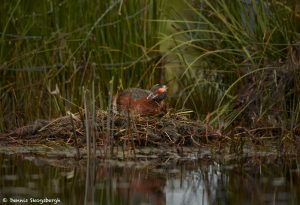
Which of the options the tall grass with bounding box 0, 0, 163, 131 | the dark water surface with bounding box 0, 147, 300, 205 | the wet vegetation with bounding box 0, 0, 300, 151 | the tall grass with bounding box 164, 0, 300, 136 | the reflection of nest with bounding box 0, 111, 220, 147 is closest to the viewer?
the dark water surface with bounding box 0, 147, 300, 205

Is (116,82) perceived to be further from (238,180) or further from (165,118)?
(238,180)

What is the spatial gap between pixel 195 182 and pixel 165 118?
6.17ft

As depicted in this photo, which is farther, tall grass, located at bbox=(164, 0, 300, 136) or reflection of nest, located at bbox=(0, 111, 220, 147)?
tall grass, located at bbox=(164, 0, 300, 136)

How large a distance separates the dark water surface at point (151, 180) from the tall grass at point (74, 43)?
2.36m

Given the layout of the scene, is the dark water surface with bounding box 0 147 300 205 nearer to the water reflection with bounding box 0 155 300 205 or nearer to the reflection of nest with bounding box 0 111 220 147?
the water reflection with bounding box 0 155 300 205

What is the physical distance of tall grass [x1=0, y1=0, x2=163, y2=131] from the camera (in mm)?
9477

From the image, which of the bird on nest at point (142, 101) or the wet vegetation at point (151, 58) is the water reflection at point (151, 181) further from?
the bird on nest at point (142, 101)

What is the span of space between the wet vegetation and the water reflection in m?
1.20

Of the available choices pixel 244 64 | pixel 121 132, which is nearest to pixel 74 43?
pixel 244 64

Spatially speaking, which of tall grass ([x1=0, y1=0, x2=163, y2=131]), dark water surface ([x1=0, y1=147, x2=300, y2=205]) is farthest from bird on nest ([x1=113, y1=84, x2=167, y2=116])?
dark water surface ([x1=0, y1=147, x2=300, y2=205])

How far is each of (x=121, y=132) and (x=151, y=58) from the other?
210 cm

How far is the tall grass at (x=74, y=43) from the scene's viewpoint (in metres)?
9.48

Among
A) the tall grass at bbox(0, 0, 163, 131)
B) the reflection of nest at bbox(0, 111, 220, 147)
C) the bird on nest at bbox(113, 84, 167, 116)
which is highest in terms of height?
the tall grass at bbox(0, 0, 163, 131)

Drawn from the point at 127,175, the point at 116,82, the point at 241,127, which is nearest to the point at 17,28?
the point at 116,82
